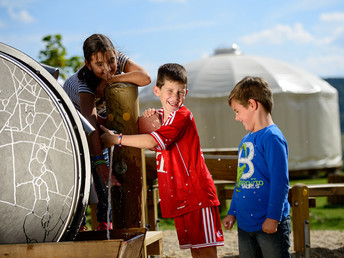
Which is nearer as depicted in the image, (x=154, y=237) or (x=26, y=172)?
(x=26, y=172)

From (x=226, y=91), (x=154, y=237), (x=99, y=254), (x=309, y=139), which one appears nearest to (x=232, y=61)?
(x=226, y=91)

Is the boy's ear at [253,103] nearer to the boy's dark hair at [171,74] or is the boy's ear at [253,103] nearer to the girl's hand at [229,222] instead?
the boy's dark hair at [171,74]

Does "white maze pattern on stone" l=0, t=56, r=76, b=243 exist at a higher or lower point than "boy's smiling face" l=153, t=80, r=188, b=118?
lower

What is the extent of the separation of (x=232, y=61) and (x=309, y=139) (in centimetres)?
395

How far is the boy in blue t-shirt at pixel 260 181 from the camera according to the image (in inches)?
95.0

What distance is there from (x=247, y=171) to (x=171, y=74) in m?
0.66

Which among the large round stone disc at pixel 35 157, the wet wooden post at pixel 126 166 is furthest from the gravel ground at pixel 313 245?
the large round stone disc at pixel 35 157

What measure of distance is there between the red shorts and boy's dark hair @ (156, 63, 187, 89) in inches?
28.2

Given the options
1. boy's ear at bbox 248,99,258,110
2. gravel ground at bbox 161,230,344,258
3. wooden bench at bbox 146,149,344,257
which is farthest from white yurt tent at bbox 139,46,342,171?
boy's ear at bbox 248,99,258,110

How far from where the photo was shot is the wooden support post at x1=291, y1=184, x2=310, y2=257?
4.44m

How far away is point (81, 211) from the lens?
2150 millimetres

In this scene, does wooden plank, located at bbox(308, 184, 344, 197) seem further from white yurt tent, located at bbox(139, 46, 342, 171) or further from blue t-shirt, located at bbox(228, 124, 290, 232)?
white yurt tent, located at bbox(139, 46, 342, 171)

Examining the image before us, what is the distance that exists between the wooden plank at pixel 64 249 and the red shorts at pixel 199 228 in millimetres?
744

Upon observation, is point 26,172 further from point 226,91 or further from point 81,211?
point 226,91
